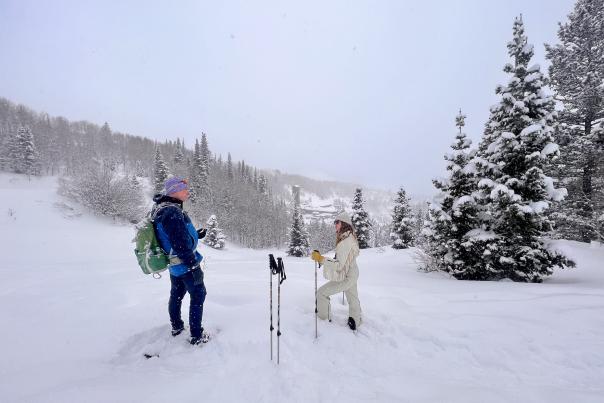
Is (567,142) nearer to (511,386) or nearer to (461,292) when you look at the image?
(461,292)

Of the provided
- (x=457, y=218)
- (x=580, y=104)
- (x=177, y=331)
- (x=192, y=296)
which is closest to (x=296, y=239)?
(x=457, y=218)

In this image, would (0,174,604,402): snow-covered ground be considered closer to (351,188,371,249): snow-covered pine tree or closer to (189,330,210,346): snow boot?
(189,330,210,346): snow boot

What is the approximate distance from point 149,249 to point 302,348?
273 centimetres

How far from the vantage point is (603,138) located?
50.0 ft

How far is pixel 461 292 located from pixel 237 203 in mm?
70084

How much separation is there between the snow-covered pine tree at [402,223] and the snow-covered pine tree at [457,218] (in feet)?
70.6

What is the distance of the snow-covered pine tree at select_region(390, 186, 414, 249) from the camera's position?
33906mm

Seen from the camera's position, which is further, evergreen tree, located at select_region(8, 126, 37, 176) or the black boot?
evergreen tree, located at select_region(8, 126, 37, 176)

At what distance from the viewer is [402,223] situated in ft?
112

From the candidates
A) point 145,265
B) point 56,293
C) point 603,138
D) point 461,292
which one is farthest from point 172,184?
point 603,138

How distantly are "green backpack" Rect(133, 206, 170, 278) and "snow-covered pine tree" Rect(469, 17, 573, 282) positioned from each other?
36.7ft

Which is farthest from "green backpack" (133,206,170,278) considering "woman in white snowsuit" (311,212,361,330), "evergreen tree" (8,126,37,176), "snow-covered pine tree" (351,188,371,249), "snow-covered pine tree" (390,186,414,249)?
"evergreen tree" (8,126,37,176)

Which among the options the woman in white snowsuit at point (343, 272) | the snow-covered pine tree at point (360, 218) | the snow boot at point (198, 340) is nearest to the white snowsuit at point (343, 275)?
the woman in white snowsuit at point (343, 272)

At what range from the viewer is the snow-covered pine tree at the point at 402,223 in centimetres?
3391
